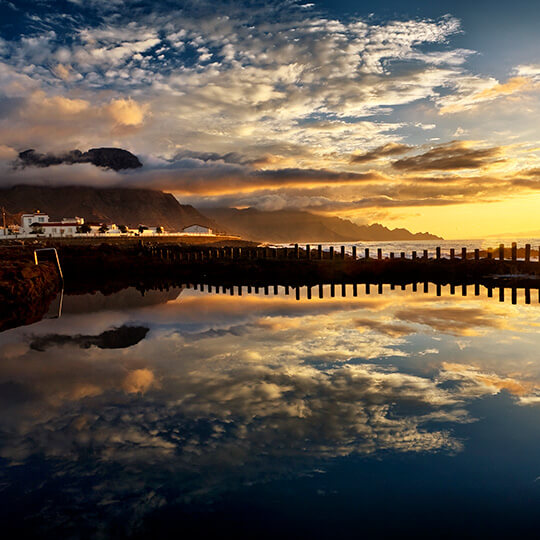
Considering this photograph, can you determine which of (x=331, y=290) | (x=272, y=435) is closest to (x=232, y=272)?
(x=331, y=290)

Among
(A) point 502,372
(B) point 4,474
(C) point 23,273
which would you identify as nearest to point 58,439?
(B) point 4,474

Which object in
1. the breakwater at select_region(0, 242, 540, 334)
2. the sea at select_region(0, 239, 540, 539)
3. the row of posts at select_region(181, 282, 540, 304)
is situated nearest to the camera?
the sea at select_region(0, 239, 540, 539)

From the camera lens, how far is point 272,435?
22.7ft

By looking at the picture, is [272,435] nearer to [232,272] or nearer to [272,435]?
[272,435]

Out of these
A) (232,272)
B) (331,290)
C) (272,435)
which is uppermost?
(232,272)

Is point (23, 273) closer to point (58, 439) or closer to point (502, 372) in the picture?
point (58, 439)

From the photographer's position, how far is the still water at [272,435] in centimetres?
505

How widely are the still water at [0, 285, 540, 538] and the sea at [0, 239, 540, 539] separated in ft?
0.09

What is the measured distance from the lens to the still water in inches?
199

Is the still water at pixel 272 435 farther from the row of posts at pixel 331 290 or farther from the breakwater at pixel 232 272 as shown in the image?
the row of posts at pixel 331 290

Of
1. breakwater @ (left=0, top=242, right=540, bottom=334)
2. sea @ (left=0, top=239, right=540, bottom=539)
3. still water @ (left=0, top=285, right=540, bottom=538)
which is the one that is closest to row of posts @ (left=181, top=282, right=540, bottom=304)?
breakwater @ (left=0, top=242, right=540, bottom=334)

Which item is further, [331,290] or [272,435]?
[331,290]

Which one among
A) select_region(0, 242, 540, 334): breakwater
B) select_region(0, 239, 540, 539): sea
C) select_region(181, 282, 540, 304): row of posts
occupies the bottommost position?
select_region(0, 239, 540, 539): sea

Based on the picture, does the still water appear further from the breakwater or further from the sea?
the breakwater
